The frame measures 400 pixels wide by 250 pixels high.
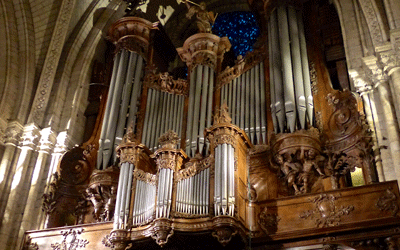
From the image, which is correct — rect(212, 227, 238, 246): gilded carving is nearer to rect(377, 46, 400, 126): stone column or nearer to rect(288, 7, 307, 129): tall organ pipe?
rect(288, 7, 307, 129): tall organ pipe

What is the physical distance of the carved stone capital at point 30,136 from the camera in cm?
1188

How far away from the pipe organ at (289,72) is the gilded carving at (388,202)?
216 centimetres

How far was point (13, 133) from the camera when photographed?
11.9 meters

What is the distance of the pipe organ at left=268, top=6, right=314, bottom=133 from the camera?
33.1ft

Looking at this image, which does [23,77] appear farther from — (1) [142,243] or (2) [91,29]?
(1) [142,243]

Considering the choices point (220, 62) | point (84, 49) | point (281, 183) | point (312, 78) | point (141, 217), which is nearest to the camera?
point (141, 217)

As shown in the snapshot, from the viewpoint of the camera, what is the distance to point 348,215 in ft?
27.5

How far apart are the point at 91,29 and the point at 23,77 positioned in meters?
2.45

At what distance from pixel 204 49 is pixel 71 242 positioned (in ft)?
17.4

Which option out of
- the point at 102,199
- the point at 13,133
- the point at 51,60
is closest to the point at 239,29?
the point at 51,60

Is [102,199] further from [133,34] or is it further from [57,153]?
[133,34]

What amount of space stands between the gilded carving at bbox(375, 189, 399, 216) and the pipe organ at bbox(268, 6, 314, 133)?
2.16 meters

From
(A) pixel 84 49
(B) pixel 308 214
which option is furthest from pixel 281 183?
(A) pixel 84 49

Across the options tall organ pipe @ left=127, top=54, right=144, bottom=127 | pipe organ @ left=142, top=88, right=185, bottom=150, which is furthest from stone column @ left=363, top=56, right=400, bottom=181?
tall organ pipe @ left=127, top=54, right=144, bottom=127
